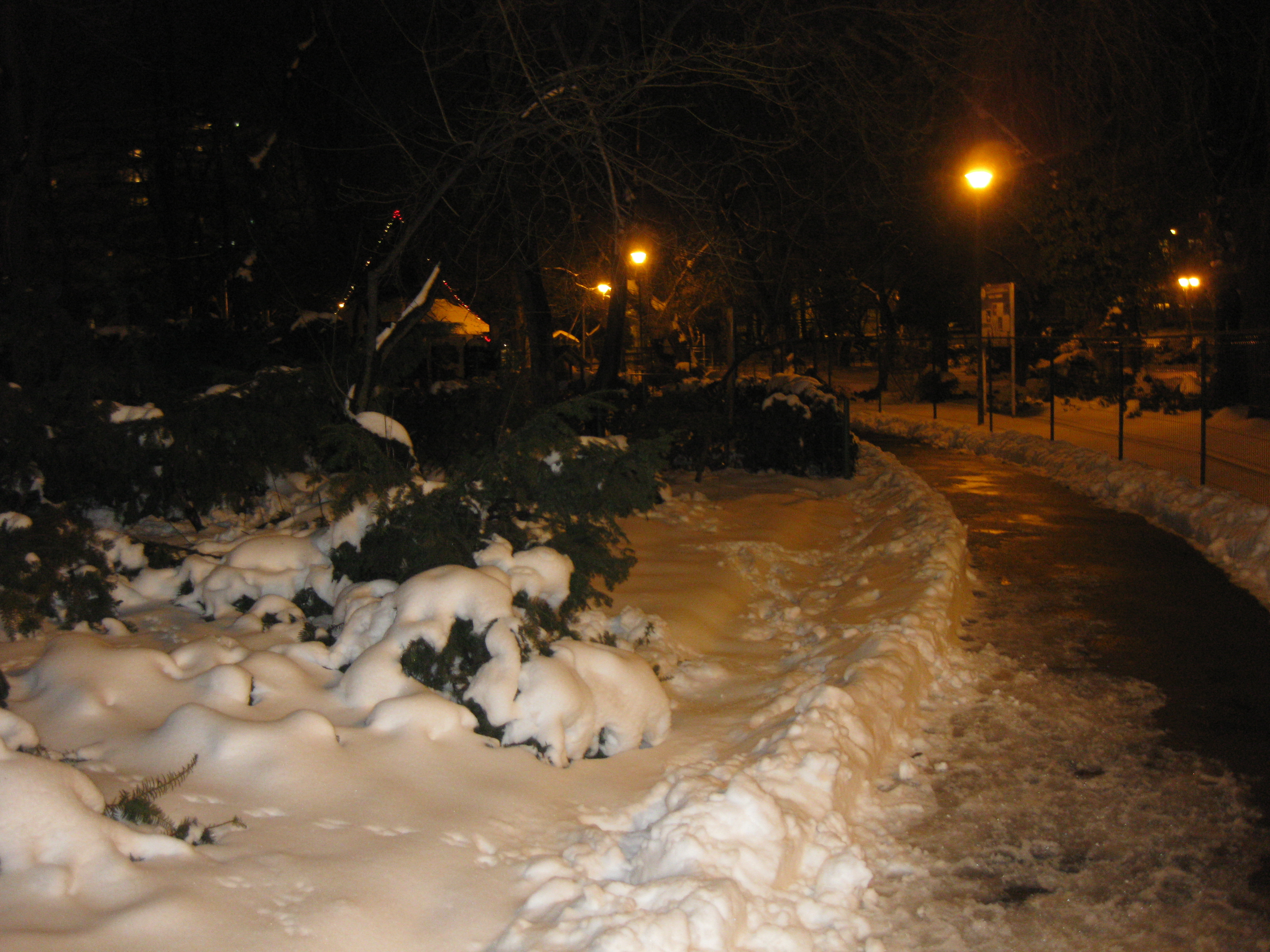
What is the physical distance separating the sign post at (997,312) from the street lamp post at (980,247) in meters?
0.04

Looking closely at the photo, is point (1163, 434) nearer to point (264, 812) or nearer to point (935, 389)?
point (935, 389)

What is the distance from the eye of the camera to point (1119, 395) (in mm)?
16422

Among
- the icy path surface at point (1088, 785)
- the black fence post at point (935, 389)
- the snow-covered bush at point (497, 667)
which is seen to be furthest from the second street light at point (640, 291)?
the snow-covered bush at point (497, 667)

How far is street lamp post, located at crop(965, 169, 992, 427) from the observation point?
62.0 ft

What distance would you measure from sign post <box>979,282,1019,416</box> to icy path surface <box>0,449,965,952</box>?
17.1 m

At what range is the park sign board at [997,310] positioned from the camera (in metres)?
21.7

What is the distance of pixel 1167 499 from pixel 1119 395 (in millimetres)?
5437

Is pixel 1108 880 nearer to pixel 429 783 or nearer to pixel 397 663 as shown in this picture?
pixel 429 783

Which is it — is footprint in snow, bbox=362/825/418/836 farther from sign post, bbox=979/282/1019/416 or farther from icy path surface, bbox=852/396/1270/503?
sign post, bbox=979/282/1019/416

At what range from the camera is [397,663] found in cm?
479

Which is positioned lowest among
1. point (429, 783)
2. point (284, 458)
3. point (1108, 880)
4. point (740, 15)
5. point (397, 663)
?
point (1108, 880)

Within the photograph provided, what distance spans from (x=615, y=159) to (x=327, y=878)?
21.8 ft

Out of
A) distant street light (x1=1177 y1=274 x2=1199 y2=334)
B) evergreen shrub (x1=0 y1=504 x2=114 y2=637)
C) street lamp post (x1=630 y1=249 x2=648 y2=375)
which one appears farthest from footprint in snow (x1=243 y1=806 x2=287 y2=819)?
distant street light (x1=1177 y1=274 x2=1199 y2=334)

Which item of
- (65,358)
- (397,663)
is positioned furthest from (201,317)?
(397,663)
